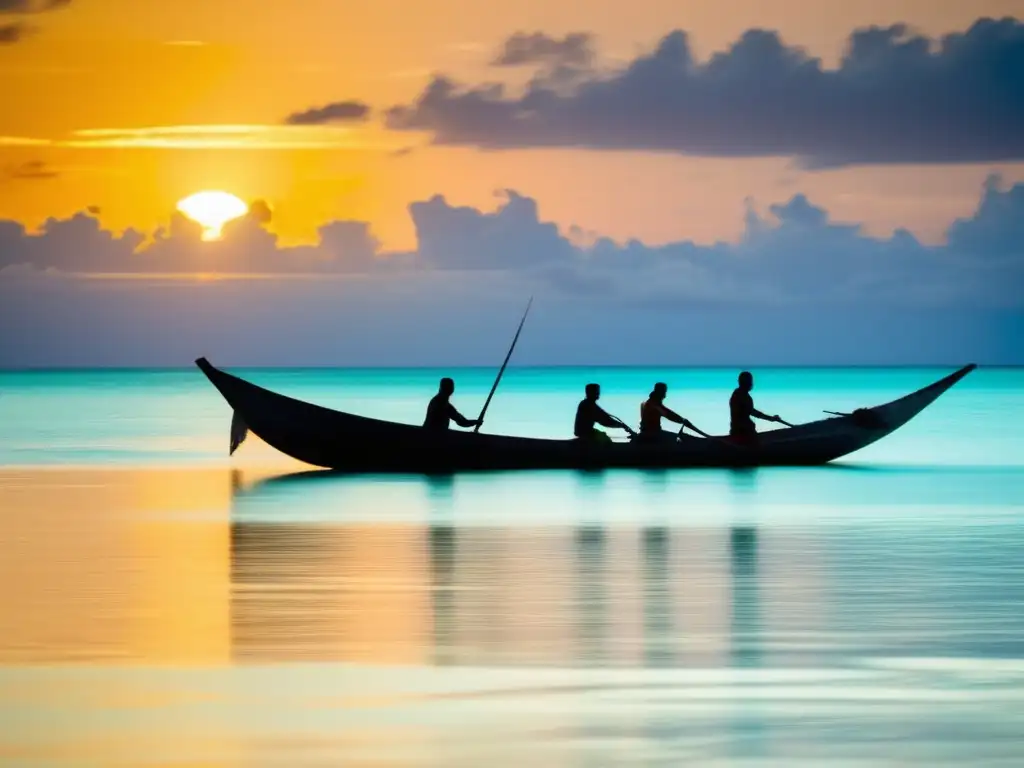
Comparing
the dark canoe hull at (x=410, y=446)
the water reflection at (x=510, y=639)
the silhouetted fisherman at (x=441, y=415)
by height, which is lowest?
the water reflection at (x=510, y=639)

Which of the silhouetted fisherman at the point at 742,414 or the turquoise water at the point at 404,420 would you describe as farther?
the turquoise water at the point at 404,420

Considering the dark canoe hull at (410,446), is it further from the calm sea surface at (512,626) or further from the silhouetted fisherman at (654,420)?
the calm sea surface at (512,626)

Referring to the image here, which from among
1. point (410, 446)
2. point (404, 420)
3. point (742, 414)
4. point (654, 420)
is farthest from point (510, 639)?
point (404, 420)

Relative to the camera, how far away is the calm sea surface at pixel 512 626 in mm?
7391

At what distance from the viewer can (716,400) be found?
244 feet

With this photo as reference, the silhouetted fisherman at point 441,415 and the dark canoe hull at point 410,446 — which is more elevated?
the silhouetted fisherman at point 441,415

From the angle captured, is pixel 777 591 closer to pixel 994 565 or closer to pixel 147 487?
pixel 994 565

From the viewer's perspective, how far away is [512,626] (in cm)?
1005

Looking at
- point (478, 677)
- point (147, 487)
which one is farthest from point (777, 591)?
point (147, 487)

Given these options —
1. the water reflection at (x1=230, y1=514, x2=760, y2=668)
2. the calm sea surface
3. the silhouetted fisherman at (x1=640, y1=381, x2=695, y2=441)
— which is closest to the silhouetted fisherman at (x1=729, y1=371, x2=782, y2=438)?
the silhouetted fisherman at (x1=640, y1=381, x2=695, y2=441)

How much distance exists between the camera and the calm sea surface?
7.39 meters

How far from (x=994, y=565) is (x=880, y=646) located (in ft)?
12.6

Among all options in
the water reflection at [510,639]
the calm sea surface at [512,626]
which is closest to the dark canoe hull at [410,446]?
→ the calm sea surface at [512,626]

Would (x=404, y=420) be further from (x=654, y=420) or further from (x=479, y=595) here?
(x=479, y=595)
